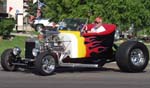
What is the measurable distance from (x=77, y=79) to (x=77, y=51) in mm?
1816

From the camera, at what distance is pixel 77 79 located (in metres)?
13.6

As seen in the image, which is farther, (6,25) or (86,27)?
(6,25)

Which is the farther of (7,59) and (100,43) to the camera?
(100,43)

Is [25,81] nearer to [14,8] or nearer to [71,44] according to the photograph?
[71,44]

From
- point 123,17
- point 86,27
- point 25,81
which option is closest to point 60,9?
point 123,17

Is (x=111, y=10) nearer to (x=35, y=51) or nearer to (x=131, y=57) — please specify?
(x=131, y=57)

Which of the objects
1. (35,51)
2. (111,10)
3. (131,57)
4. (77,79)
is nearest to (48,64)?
(35,51)

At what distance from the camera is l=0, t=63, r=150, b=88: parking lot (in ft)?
40.1

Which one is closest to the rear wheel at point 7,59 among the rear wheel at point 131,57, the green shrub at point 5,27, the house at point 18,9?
the rear wheel at point 131,57

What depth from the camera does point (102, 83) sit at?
41.7 feet

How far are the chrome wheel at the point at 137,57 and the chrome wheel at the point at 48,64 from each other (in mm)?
2446

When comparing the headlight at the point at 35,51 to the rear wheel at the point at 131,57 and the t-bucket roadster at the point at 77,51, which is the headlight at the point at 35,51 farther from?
Answer: the rear wheel at the point at 131,57

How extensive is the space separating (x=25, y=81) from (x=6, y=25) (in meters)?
22.0

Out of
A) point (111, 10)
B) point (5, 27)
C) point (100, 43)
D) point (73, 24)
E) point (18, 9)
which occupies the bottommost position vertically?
point (5, 27)
